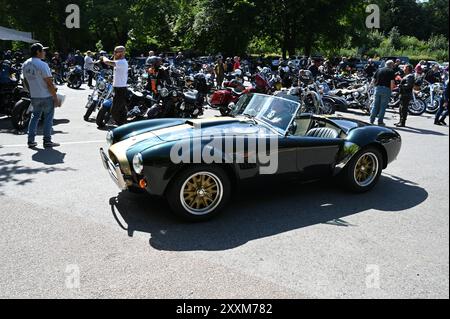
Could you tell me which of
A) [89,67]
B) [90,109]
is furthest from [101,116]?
[89,67]

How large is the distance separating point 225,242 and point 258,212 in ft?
2.94

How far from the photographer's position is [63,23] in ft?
129

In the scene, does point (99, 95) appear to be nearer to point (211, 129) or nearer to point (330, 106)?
point (211, 129)

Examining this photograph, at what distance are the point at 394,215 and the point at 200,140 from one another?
2.39m

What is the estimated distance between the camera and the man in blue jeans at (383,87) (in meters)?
10.7

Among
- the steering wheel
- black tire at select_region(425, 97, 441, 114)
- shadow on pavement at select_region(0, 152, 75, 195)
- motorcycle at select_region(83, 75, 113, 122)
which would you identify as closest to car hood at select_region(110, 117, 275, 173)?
the steering wheel

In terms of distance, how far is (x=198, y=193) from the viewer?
4297 mm

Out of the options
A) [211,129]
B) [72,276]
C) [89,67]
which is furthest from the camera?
[89,67]

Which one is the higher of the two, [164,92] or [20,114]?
[164,92]

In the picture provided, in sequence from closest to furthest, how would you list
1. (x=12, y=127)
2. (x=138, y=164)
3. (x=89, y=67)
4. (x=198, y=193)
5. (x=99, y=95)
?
1. (x=138, y=164)
2. (x=198, y=193)
3. (x=12, y=127)
4. (x=99, y=95)
5. (x=89, y=67)

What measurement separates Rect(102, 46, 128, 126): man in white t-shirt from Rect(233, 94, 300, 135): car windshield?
4.02 meters

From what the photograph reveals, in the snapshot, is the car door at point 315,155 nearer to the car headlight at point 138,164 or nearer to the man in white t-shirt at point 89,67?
the car headlight at point 138,164

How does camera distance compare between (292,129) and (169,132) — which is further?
(292,129)

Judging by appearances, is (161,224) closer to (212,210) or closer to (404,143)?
(212,210)
